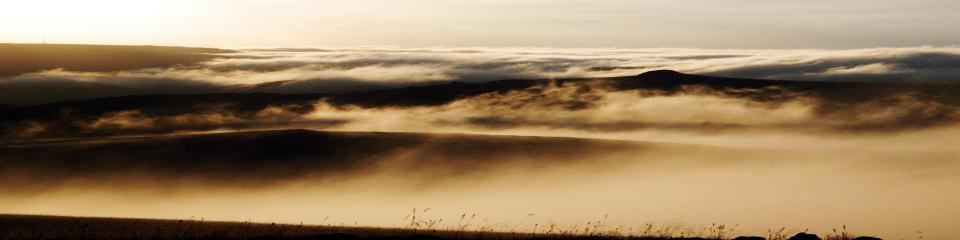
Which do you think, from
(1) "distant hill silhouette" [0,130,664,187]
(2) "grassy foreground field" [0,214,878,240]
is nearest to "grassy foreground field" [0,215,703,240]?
(2) "grassy foreground field" [0,214,878,240]

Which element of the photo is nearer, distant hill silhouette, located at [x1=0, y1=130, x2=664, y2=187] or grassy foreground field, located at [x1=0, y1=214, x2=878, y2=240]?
grassy foreground field, located at [x1=0, y1=214, x2=878, y2=240]

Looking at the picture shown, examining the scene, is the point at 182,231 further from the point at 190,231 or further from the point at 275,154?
the point at 275,154

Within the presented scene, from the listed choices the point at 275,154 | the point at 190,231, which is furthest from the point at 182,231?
the point at 275,154

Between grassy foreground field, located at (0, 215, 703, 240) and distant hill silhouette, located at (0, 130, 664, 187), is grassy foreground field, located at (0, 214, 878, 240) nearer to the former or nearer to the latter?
grassy foreground field, located at (0, 215, 703, 240)

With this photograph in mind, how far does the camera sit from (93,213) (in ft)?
67.4

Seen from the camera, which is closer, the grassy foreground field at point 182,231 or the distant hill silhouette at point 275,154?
the grassy foreground field at point 182,231

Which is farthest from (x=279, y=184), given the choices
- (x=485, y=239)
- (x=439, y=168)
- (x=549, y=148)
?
(x=485, y=239)

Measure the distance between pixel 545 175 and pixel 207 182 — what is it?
977 cm

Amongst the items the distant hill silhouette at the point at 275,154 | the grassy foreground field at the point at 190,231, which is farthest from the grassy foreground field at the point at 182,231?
the distant hill silhouette at the point at 275,154

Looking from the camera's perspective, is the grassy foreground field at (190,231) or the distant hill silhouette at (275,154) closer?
the grassy foreground field at (190,231)

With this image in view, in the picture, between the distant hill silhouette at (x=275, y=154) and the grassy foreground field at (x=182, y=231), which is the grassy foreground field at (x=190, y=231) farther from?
the distant hill silhouette at (x=275, y=154)

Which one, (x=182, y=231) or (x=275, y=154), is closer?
(x=182, y=231)

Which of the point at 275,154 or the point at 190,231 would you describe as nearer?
the point at 190,231

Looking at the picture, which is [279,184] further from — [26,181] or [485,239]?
[485,239]
